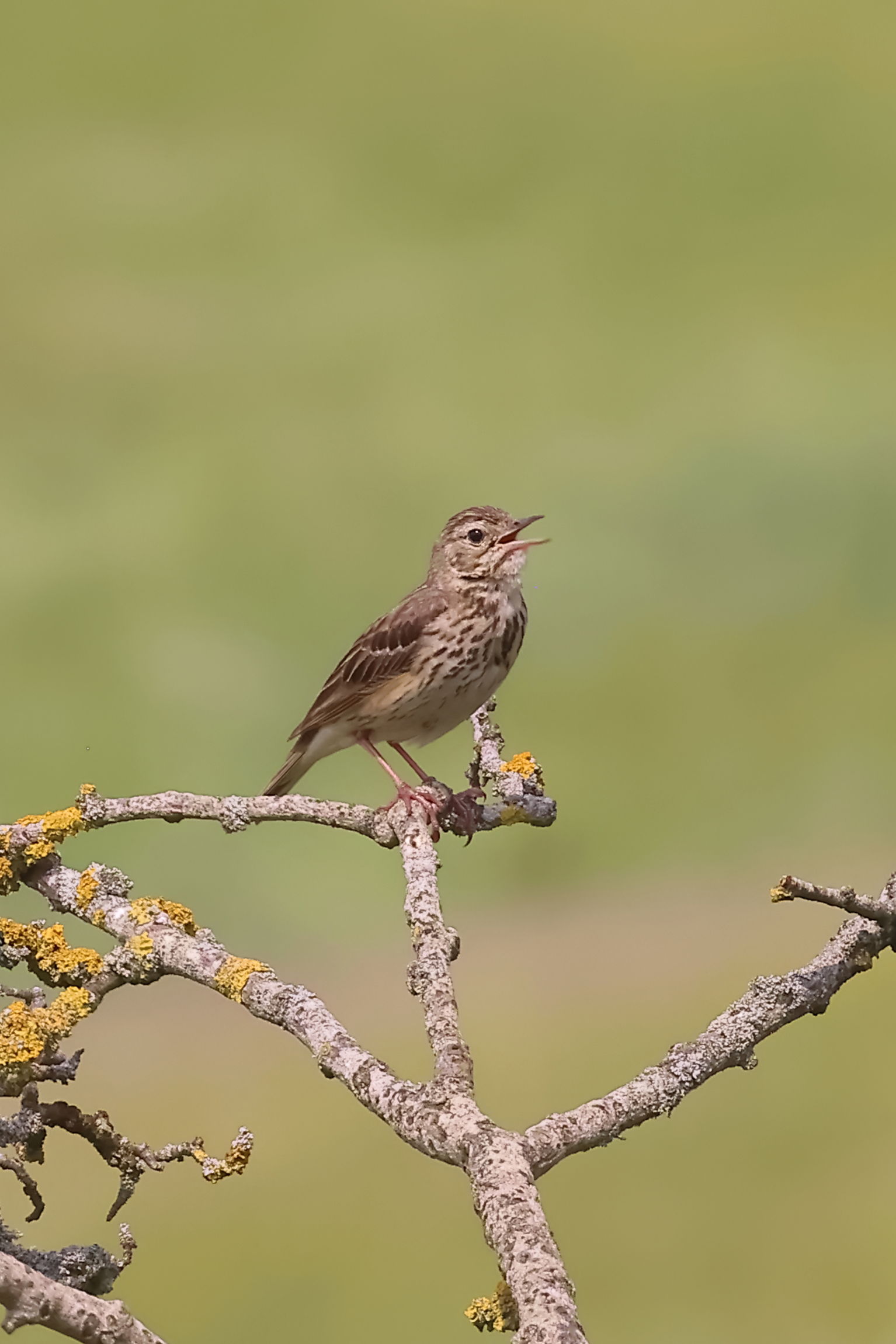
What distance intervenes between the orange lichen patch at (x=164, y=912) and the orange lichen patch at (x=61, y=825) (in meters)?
0.33

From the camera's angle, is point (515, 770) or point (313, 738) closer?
point (515, 770)

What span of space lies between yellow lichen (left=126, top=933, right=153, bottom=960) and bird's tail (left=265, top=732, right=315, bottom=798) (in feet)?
5.49

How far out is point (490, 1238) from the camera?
1.99 metres

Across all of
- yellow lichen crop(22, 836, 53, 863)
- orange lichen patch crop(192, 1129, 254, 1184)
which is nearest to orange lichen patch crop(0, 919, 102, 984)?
yellow lichen crop(22, 836, 53, 863)

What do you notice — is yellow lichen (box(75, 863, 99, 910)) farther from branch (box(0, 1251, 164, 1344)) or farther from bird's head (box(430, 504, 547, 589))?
bird's head (box(430, 504, 547, 589))

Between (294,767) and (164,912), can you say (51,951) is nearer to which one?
(164,912)

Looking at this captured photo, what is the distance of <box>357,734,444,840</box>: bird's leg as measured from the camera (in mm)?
4062

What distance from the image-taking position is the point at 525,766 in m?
3.96

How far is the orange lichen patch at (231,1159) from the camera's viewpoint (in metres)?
2.64

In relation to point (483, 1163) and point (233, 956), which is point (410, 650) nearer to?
point (233, 956)

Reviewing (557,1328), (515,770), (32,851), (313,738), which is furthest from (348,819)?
(557,1328)

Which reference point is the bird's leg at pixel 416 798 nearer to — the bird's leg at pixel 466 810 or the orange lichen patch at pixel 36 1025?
the bird's leg at pixel 466 810

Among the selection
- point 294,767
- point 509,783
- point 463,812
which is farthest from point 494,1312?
point 294,767

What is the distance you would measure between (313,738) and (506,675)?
0.58 meters
